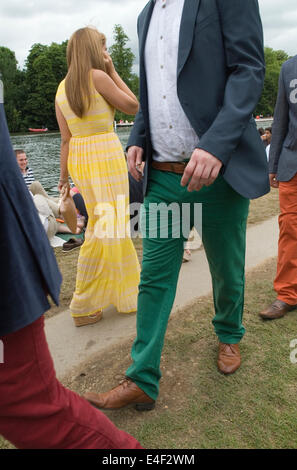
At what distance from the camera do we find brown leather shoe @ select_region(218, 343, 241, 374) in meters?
2.46

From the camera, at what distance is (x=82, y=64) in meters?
2.93

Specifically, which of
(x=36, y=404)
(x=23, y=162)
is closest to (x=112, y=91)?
(x=36, y=404)

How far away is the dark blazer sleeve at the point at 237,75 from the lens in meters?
1.81

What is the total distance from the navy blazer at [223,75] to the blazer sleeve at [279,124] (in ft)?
4.28

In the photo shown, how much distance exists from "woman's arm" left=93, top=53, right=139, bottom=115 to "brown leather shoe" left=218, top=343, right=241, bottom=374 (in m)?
1.78

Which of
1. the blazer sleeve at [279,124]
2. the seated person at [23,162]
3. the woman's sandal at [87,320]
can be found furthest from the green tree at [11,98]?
the blazer sleeve at [279,124]

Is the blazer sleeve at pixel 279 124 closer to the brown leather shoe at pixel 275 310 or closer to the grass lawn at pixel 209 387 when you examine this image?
the brown leather shoe at pixel 275 310

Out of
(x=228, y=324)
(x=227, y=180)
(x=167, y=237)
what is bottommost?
(x=228, y=324)

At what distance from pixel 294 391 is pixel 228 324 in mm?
520

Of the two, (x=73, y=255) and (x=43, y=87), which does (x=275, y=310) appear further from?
(x=43, y=87)

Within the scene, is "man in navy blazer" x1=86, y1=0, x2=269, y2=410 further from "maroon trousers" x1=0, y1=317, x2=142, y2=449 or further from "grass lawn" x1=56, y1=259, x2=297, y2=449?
"maroon trousers" x1=0, y1=317, x2=142, y2=449
